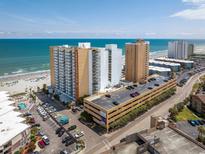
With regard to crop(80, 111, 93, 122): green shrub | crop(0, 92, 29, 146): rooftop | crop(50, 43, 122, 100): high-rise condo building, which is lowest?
crop(80, 111, 93, 122): green shrub

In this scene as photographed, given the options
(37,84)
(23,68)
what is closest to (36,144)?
(37,84)

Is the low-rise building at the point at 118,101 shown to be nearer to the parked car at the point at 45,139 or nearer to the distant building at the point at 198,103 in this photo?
the distant building at the point at 198,103

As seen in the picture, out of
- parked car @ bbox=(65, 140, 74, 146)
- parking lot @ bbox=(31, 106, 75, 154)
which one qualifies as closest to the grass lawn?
parked car @ bbox=(65, 140, 74, 146)

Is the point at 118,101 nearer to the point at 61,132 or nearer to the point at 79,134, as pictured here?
the point at 79,134

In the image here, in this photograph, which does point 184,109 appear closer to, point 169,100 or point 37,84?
point 169,100

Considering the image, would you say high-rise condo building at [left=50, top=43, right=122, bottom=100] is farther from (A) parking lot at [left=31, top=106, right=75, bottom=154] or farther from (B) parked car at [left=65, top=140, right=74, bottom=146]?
(B) parked car at [left=65, top=140, right=74, bottom=146]

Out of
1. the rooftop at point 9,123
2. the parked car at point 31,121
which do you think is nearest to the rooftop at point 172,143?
the rooftop at point 9,123
